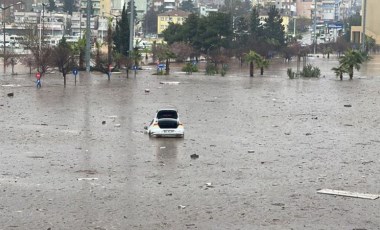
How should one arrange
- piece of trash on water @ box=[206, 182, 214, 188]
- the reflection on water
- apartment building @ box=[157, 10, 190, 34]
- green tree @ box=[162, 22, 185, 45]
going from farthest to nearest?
apartment building @ box=[157, 10, 190, 34]
green tree @ box=[162, 22, 185, 45]
the reflection on water
piece of trash on water @ box=[206, 182, 214, 188]

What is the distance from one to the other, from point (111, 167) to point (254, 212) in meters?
5.14

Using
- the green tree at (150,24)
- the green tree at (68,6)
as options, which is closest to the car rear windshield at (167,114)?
the green tree at (68,6)

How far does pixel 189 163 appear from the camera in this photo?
20531 millimetres

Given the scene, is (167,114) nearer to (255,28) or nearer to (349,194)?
(349,194)

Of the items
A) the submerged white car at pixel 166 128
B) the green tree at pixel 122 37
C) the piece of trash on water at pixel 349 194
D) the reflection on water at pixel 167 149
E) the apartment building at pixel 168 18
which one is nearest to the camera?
the piece of trash on water at pixel 349 194

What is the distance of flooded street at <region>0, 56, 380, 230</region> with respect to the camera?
15.1 meters

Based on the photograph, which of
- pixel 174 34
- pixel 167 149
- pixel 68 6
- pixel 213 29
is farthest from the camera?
pixel 68 6

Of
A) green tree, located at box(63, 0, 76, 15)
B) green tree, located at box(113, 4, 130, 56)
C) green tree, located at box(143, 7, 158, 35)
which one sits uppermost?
green tree, located at box(63, 0, 76, 15)

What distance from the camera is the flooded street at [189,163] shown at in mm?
15062

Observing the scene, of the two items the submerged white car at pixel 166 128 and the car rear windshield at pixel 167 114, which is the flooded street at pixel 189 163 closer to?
the submerged white car at pixel 166 128

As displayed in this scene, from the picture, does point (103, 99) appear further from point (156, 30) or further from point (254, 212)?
point (156, 30)

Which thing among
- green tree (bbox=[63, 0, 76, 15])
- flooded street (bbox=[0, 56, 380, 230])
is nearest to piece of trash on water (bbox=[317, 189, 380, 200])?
flooded street (bbox=[0, 56, 380, 230])

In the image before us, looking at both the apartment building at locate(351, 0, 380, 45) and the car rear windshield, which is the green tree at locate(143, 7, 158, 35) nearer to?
the apartment building at locate(351, 0, 380, 45)

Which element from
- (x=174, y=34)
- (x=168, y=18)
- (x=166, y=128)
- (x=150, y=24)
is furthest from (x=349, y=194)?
(x=150, y=24)
